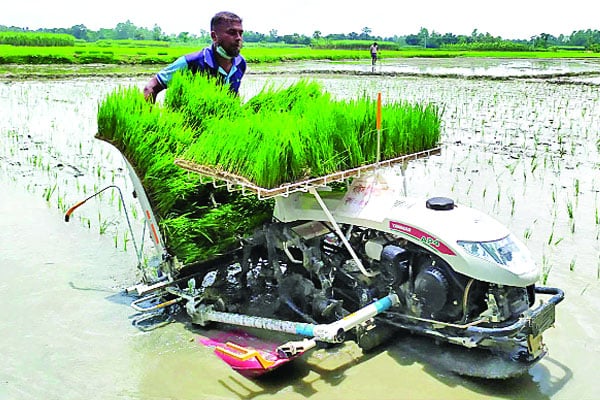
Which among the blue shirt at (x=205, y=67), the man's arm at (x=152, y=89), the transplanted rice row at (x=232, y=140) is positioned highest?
the blue shirt at (x=205, y=67)

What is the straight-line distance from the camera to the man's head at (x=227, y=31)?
4.47 metres

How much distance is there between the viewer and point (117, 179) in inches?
325

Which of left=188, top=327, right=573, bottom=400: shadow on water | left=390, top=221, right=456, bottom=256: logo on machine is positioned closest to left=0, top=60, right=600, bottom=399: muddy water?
left=188, top=327, right=573, bottom=400: shadow on water

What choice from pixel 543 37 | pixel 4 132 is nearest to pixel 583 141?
pixel 4 132

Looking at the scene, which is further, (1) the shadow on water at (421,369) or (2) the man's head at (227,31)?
(2) the man's head at (227,31)

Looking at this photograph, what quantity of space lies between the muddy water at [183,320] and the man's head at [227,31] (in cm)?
35

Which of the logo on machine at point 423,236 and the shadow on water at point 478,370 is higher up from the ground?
the logo on machine at point 423,236

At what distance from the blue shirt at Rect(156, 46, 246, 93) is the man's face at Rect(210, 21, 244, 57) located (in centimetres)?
13

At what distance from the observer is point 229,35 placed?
450 centimetres

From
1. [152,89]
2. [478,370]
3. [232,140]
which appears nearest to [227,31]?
[152,89]

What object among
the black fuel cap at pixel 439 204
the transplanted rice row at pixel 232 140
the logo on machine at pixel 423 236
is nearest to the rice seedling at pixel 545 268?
the transplanted rice row at pixel 232 140

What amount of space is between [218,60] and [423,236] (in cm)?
222

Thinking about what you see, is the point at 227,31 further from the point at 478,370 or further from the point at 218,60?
the point at 478,370

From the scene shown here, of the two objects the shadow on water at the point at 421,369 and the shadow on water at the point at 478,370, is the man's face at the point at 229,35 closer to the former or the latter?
the shadow on water at the point at 421,369
